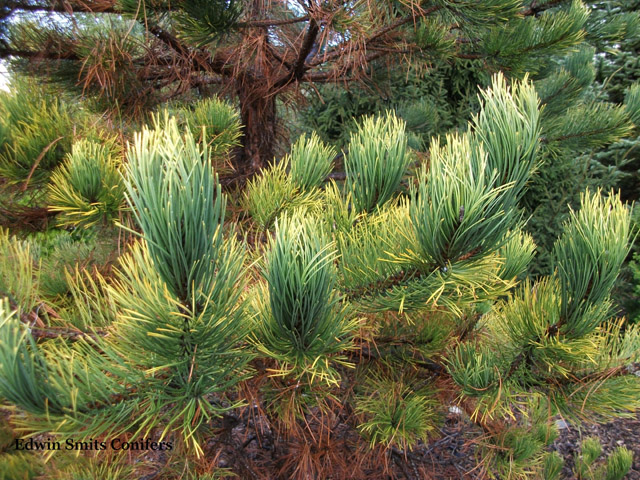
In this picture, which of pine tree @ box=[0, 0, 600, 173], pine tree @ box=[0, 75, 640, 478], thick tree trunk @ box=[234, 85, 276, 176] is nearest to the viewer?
pine tree @ box=[0, 75, 640, 478]

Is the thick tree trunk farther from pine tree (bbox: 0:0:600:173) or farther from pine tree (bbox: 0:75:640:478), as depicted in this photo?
pine tree (bbox: 0:75:640:478)

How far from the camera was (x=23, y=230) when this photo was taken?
4.56 ft

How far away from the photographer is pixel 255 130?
1.90 m

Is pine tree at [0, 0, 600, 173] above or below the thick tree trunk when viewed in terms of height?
above

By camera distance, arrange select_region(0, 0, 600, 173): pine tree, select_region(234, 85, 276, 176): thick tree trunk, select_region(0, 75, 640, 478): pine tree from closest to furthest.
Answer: select_region(0, 75, 640, 478): pine tree, select_region(0, 0, 600, 173): pine tree, select_region(234, 85, 276, 176): thick tree trunk

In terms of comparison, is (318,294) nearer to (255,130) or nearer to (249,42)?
(249,42)

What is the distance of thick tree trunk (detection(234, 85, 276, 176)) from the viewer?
5.96 ft

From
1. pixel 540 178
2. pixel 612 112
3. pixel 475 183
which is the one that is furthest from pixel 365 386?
pixel 540 178

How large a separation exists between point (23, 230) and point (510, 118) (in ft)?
4.72

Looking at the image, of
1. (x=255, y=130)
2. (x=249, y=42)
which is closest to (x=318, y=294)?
(x=249, y=42)

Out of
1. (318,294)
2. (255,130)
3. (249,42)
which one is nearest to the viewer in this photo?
(318,294)

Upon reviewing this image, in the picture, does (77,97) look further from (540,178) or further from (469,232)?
(540,178)

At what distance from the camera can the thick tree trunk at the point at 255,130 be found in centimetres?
182

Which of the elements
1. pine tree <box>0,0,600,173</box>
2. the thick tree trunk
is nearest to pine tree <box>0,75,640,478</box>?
pine tree <box>0,0,600,173</box>
